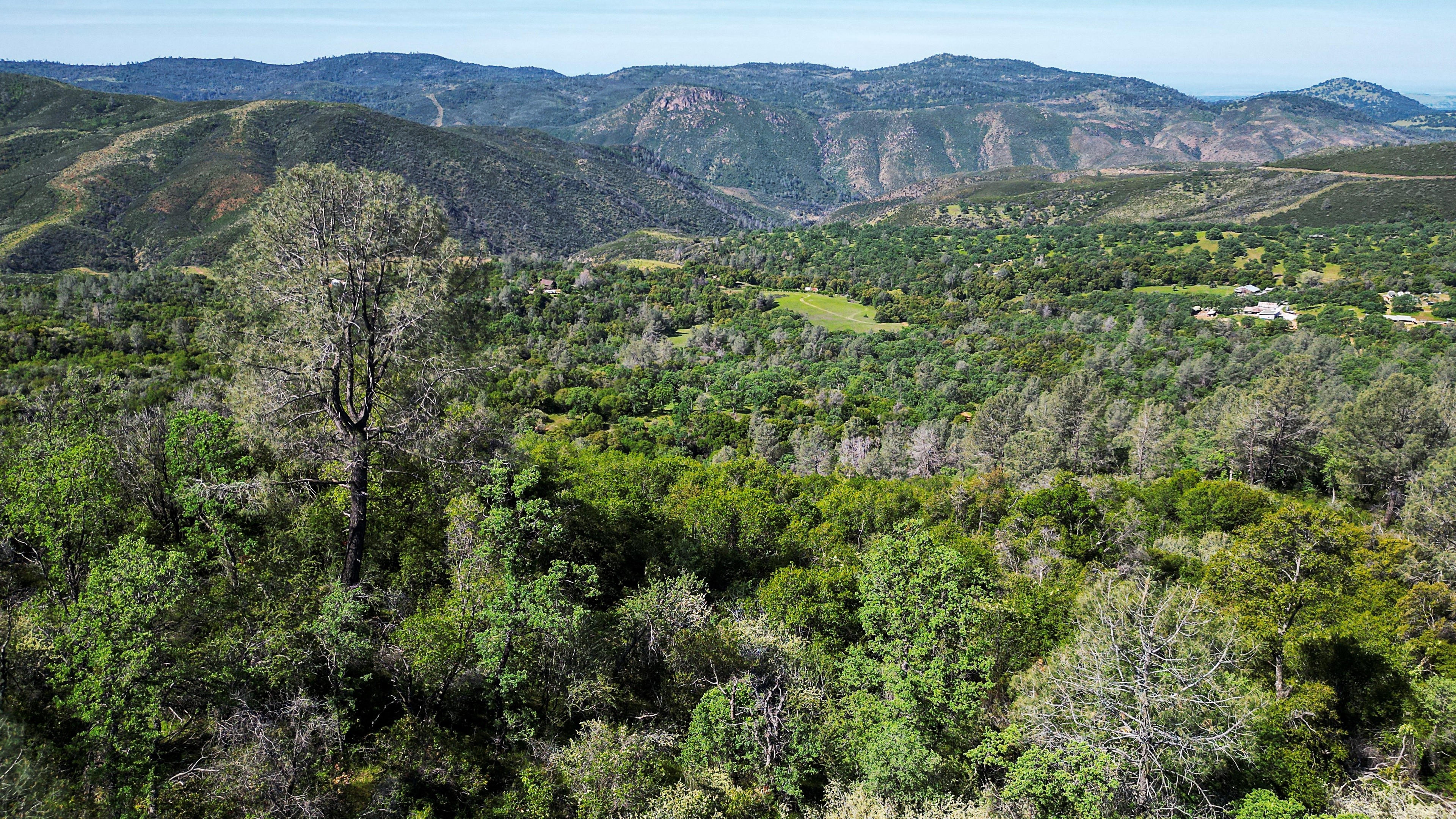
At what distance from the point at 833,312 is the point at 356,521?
127m

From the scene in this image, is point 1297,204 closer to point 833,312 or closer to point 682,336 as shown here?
point 833,312

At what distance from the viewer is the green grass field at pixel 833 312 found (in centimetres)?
12719

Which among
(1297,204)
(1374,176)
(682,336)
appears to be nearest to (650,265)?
(682,336)

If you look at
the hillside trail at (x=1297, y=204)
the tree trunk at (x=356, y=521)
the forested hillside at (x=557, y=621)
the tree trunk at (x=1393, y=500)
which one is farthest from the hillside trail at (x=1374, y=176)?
the tree trunk at (x=356, y=521)

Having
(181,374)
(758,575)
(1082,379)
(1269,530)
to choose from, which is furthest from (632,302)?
(1269,530)

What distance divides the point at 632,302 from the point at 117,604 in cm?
12375

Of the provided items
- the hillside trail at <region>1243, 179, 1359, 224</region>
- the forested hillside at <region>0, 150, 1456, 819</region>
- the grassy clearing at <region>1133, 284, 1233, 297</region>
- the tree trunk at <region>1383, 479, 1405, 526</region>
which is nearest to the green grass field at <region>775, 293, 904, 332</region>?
the grassy clearing at <region>1133, 284, 1233, 297</region>

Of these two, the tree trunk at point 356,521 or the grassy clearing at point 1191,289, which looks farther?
the grassy clearing at point 1191,289

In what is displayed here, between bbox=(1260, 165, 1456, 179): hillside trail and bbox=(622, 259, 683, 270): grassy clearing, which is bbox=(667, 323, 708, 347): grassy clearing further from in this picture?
bbox=(1260, 165, 1456, 179): hillside trail

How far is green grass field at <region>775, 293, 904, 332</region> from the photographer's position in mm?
127188

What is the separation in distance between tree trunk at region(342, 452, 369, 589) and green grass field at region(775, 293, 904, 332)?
106420 millimetres

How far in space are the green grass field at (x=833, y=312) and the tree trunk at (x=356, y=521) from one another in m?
106

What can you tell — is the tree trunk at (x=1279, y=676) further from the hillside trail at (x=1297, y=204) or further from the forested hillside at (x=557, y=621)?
the hillside trail at (x=1297, y=204)

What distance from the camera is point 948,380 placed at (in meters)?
85.8
